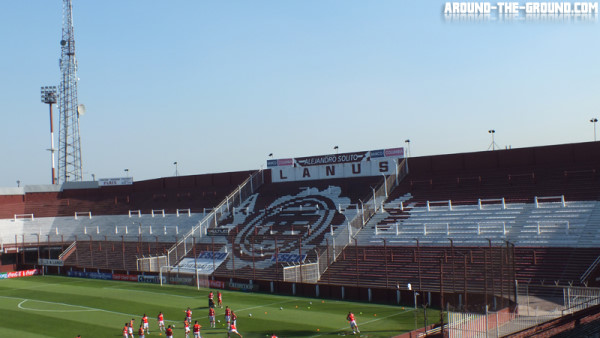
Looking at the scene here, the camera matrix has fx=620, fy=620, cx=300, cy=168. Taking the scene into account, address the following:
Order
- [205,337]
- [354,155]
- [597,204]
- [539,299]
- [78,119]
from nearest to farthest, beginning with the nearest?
[205,337], [539,299], [597,204], [354,155], [78,119]

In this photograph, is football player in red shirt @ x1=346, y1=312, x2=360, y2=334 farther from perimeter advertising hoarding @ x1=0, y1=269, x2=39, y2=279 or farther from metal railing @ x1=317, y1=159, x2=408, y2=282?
perimeter advertising hoarding @ x1=0, y1=269, x2=39, y2=279

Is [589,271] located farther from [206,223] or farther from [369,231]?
[206,223]

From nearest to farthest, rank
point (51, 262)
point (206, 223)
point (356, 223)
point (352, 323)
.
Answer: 1. point (352, 323)
2. point (356, 223)
3. point (206, 223)
4. point (51, 262)

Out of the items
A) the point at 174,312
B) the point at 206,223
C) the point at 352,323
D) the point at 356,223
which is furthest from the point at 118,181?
the point at 352,323

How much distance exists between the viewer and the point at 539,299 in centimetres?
3856

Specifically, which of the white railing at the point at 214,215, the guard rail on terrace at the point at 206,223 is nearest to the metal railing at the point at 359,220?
the guard rail on terrace at the point at 206,223

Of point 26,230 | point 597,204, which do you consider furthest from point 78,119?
point 597,204

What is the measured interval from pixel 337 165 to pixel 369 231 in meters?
17.8

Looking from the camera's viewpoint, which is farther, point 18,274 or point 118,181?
point 118,181

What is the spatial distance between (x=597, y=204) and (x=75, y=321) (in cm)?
3937

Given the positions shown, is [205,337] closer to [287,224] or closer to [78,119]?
[287,224]

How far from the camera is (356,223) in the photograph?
187 feet

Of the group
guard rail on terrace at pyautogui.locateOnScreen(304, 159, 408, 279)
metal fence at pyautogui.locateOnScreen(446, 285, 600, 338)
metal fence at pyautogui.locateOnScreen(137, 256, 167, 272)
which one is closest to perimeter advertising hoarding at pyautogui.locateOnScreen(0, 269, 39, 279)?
metal fence at pyautogui.locateOnScreen(137, 256, 167, 272)

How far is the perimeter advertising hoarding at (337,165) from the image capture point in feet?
225
